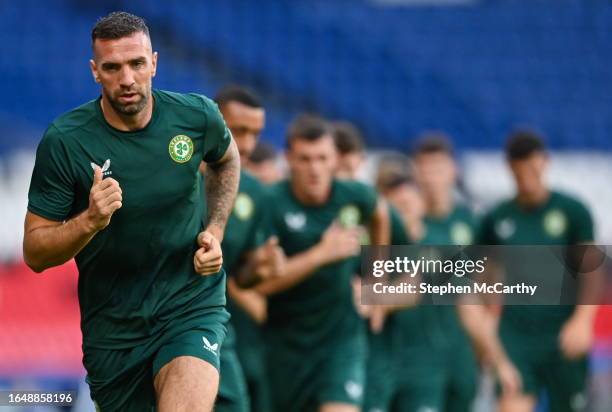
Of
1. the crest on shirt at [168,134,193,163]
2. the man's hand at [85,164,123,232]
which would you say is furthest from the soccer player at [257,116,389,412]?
the man's hand at [85,164,123,232]

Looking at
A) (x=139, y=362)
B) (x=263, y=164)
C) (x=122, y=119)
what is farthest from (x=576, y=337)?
(x=122, y=119)

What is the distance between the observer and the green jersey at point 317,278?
8.16 m

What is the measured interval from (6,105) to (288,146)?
936cm

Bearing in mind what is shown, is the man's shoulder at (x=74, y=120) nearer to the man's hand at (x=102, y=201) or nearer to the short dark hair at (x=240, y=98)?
the man's hand at (x=102, y=201)

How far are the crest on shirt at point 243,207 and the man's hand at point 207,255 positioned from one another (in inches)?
92.2

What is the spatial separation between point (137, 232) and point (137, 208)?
113 mm

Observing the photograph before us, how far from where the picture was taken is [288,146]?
8.45 meters

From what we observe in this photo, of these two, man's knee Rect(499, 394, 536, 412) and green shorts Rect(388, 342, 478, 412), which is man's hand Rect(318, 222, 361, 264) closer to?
green shorts Rect(388, 342, 478, 412)

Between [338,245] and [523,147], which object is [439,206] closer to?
[523,147]

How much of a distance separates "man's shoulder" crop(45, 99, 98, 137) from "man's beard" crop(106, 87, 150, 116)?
14cm

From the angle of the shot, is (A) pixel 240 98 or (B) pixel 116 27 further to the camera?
(A) pixel 240 98

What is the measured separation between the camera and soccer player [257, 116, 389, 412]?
8070 millimetres

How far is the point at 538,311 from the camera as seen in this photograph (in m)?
9.94

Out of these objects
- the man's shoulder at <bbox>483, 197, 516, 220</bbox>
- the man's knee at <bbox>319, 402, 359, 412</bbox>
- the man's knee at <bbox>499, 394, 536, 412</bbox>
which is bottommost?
the man's knee at <bbox>499, 394, 536, 412</bbox>
